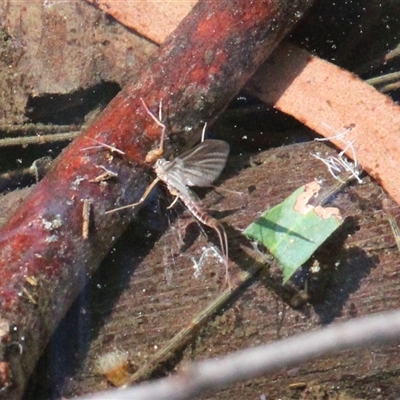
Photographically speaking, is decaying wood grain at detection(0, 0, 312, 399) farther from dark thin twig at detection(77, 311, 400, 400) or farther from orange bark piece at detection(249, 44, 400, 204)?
dark thin twig at detection(77, 311, 400, 400)

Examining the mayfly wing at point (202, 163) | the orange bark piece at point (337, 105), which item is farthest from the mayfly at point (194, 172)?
the orange bark piece at point (337, 105)

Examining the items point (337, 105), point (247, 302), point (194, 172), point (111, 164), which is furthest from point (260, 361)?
point (337, 105)

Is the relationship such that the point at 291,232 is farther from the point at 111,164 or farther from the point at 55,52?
the point at 55,52

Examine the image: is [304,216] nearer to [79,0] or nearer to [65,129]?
[65,129]

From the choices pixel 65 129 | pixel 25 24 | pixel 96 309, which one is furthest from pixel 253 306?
pixel 25 24

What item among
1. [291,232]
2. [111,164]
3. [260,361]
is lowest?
[111,164]

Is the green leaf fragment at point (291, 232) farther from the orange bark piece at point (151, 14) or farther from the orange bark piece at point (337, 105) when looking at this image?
the orange bark piece at point (151, 14)
